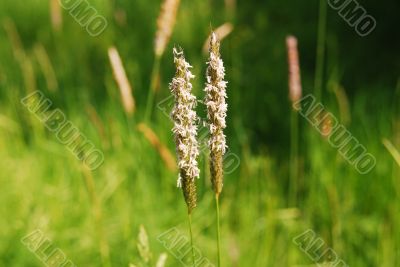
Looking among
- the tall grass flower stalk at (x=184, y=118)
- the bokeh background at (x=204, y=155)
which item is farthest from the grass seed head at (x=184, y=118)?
the bokeh background at (x=204, y=155)

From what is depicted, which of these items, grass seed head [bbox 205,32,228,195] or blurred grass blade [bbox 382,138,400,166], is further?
blurred grass blade [bbox 382,138,400,166]

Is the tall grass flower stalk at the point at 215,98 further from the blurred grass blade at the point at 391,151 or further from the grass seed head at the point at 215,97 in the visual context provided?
the blurred grass blade at the point at 391,151

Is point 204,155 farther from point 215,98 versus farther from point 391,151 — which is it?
point 215,98

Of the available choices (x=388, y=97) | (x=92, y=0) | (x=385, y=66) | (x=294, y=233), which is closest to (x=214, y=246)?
(x=294, y=233)

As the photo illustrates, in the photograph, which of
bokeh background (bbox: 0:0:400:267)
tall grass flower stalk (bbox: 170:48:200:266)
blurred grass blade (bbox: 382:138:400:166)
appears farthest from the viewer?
bokeh background (bbox: 0:0:400:267)

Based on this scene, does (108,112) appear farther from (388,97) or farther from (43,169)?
(388,97)

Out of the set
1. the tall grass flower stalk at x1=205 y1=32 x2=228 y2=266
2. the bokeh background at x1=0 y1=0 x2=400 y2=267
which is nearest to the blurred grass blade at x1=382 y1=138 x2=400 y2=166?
the bokeh background at x1=0 y1=0 x2=400 y2=267

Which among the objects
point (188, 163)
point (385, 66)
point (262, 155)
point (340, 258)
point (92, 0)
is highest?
point (385, 66)

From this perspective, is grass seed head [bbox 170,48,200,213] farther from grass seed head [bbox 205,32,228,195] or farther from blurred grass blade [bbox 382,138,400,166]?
blurred grass blade [bbox 382,138,400,166]
